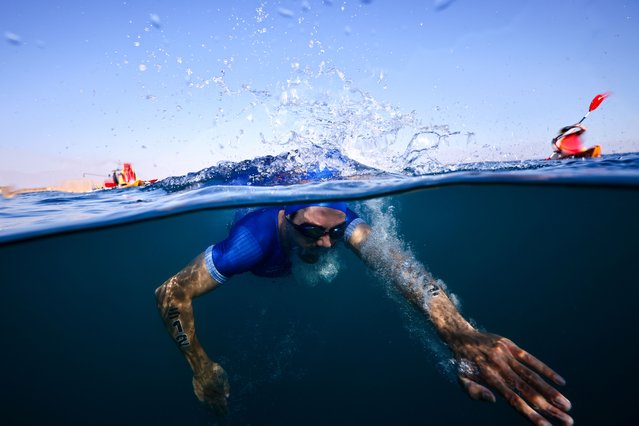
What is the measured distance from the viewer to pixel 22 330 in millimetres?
18516

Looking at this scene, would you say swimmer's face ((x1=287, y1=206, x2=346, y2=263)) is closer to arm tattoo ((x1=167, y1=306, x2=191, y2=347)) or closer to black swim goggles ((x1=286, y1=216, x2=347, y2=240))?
black swim goggles ((x1=286, y1=216, x2=347, y2=240))

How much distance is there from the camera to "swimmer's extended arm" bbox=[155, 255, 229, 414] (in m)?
3.95

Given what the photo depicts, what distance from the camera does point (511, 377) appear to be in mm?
2305

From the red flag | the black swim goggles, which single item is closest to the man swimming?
the black swim goggles

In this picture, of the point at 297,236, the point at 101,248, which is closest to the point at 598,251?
the point at 297,236

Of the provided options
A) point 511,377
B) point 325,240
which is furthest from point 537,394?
point 325,240

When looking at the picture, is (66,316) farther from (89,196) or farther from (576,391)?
(576,391)

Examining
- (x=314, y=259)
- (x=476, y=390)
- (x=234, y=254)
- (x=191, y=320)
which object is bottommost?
(x=191, y=320)

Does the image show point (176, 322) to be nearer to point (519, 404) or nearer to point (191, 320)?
point (191, 320)

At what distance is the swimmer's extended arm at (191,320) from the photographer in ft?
13.0

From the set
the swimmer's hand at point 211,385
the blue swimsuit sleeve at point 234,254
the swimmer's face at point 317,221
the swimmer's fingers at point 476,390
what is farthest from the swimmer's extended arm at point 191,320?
the swimmer's fingers at point 476,390

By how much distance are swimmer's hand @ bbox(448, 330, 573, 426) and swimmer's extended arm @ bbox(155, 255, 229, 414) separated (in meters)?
3.25

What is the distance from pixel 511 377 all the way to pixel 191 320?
364 centimetres

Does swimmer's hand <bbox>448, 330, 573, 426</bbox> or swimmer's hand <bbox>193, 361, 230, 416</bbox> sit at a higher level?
swimmer's hand <bbox>448, 330, 573, 426</bbox>
